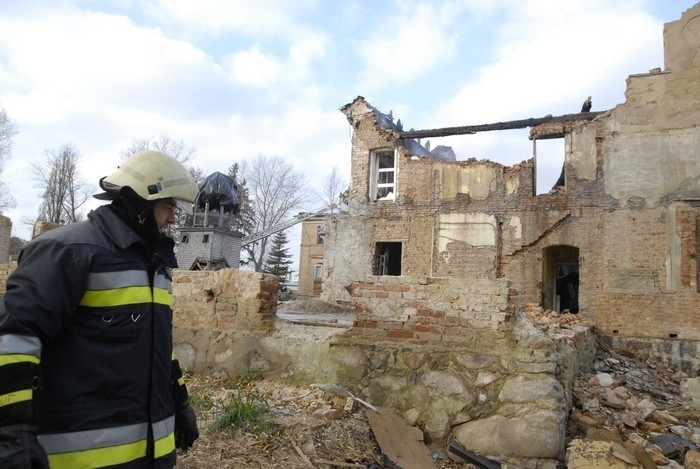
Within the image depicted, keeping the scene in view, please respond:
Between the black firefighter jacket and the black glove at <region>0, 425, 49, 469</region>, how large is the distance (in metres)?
0.04

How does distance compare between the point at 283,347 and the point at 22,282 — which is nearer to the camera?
the point at 22,282

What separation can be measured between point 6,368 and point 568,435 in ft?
16.1

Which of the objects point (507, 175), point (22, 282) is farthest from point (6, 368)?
point (507, 175)

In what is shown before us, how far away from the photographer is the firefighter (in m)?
1.58

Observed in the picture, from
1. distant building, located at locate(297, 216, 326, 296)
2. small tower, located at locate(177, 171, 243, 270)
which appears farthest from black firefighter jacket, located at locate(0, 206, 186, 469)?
distant building, located at locate(297, 216, 326, 296)

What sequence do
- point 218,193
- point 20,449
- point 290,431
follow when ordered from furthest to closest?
point 218,193 → point 290,431 → point 20,449

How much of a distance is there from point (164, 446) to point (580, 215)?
14573 millimetres

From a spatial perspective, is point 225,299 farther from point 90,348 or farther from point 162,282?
point 90,348

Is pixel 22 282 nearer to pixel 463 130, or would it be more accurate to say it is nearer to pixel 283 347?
pixel 283 347

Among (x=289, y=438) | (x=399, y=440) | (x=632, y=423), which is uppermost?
(x=289, y=438)

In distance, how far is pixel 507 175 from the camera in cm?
1552

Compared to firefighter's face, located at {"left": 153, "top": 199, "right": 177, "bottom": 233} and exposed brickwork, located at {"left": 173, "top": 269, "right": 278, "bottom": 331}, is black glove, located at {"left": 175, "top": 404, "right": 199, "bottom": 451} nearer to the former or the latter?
firefighter's face, located at {"left": 153, "top": 199, "right": 177, "bottom": 233}

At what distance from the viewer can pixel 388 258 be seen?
1789cm

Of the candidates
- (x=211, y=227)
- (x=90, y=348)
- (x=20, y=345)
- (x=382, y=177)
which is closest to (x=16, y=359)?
(x=20, y=345)
